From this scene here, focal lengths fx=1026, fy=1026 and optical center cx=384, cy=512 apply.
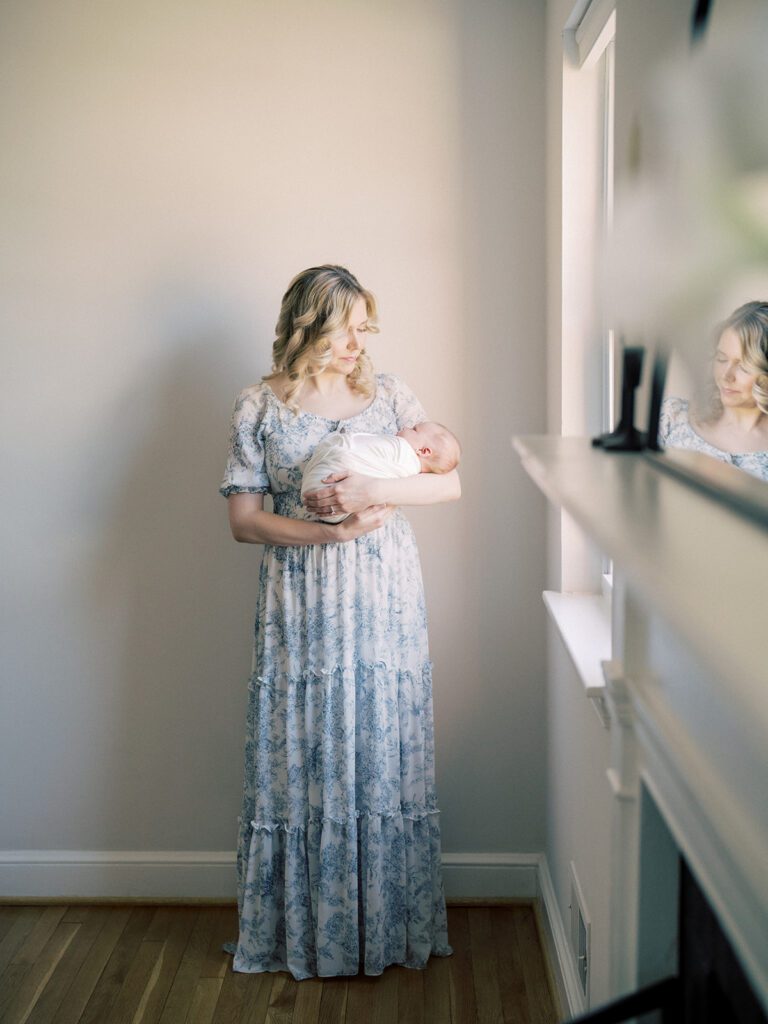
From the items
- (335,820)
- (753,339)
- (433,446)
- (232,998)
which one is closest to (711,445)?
(753,339)

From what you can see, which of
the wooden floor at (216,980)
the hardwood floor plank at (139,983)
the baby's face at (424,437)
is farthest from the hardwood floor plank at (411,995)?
the baby's face at (424,437)

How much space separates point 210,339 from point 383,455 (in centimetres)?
75

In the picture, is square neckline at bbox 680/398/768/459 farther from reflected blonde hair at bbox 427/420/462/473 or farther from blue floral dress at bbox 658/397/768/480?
reflected blonde hair at bbox 427/420/462/473

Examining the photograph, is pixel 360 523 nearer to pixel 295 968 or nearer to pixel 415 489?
pixel 415 489

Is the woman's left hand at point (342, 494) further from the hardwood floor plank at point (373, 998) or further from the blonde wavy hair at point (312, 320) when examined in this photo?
the hardwood floor plank at point (373, 998)

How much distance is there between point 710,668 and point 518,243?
2.57 m

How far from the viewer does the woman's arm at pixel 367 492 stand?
2395 mm

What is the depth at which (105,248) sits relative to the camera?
9.50 ft

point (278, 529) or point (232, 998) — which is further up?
point (278, 529)

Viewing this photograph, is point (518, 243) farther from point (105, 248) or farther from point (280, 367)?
point (105, 248)

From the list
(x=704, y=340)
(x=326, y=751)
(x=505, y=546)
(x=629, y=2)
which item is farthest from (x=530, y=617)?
(x=704, y=340)

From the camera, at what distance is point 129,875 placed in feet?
10.2

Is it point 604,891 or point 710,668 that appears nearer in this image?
point 710,668

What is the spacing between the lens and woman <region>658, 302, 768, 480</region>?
730mm
